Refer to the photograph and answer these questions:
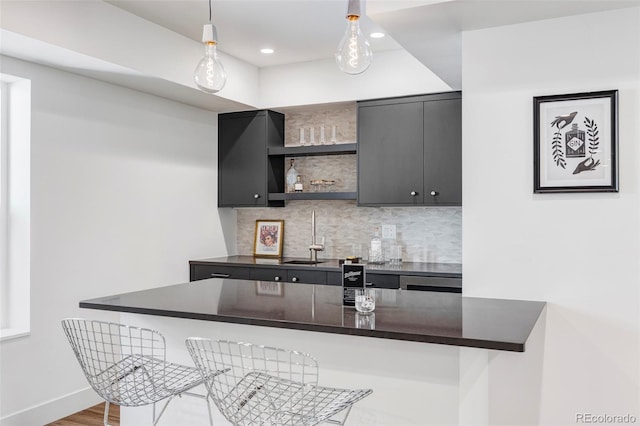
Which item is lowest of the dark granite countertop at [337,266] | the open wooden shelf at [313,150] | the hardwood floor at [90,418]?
the hardwood floor at [90,418]

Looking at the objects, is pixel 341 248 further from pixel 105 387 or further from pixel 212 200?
pixel 105 387

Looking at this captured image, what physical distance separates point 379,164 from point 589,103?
7.09 ft

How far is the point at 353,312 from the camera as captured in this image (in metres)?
2.32

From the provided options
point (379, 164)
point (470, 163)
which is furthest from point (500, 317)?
point (379, 164)

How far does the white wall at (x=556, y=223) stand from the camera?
2340 millimetres

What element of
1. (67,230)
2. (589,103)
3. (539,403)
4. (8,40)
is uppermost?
(8,40)

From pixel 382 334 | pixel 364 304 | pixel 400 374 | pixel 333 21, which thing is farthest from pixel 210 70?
pixel 333 21

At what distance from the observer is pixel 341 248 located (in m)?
5.03

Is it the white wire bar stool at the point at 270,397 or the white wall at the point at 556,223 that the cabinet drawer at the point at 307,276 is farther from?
the white wire bar stool at the point at 270,397

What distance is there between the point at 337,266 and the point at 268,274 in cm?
61

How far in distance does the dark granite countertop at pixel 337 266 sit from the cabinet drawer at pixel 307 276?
0.13 ft

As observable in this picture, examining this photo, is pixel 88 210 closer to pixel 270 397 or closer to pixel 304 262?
pixel 304 262

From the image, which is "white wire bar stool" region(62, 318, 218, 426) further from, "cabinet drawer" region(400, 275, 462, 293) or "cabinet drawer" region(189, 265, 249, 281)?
"cabinet drawer" region(189, 265, 249, 281)

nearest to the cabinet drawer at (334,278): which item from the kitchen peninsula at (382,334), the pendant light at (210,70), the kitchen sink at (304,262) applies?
the kitchen sink at (304,262)
